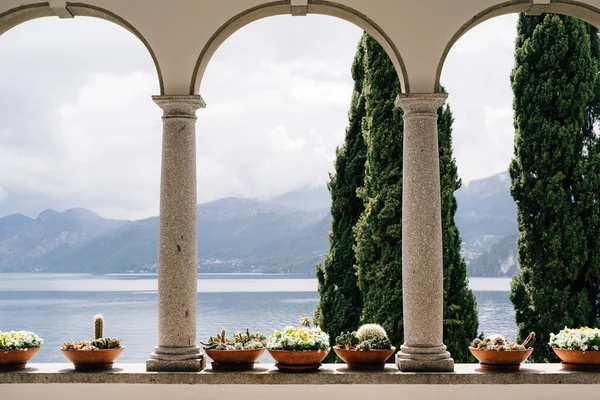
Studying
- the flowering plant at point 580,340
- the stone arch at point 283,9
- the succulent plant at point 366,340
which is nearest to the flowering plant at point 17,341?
the stone arch at point 283,9

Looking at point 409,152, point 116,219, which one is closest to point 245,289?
point 116,219

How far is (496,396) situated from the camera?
9266mm

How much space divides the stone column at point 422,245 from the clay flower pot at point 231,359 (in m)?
1.94

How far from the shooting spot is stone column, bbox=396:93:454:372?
31.1 feet

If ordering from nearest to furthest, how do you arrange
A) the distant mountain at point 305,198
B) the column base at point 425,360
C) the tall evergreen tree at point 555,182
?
1. the column base at point 425,360
2. the tall evergreen tree at point 555,182
3. the distant mountain at point 305,198

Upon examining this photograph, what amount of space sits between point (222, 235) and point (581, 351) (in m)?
56.6

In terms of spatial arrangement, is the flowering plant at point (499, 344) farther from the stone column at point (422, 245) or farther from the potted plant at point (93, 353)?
the potted plant at point (93, 353)

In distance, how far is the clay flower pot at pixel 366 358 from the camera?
959 cm

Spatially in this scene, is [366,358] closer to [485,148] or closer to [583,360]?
[583,360]

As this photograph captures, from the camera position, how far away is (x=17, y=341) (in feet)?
31.8

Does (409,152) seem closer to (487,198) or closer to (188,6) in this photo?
(188,6)

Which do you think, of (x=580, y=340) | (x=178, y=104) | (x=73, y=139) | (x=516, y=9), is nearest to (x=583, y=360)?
(x=580, y=340)

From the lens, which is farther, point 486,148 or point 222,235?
point 222,235

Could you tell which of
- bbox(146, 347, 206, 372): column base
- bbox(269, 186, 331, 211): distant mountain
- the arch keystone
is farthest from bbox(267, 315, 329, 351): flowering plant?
bbox(269, 186, 331, 211): distant mountain
